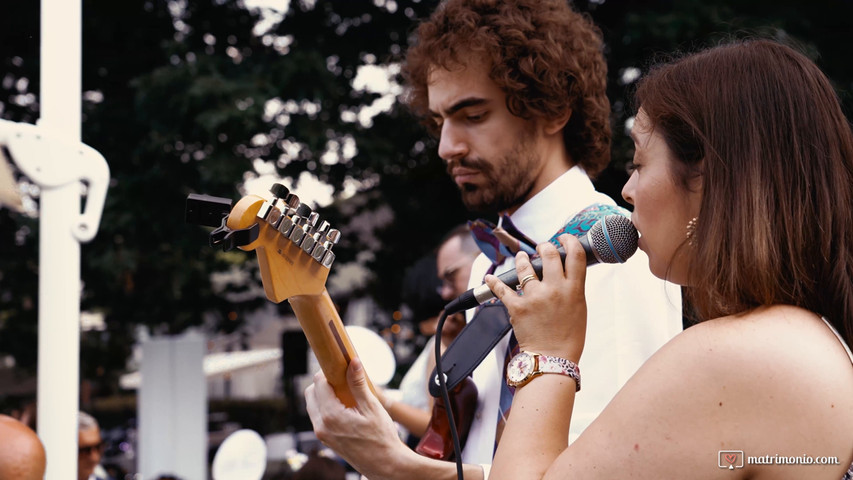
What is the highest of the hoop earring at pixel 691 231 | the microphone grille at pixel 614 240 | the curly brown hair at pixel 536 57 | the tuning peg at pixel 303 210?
the curly brown hair at pixel 536 57

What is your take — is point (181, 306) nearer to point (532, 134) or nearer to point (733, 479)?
point (532, 134)

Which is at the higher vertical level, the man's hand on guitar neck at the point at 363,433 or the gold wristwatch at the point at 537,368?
the gold wristwatch at the point at 537,368

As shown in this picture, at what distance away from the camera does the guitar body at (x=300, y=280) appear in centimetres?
157

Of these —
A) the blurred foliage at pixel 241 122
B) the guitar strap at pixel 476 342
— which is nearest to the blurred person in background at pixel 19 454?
the guitar strap at pixel 476 342

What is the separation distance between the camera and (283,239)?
1.64 meters

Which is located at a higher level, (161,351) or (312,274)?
(161,351)

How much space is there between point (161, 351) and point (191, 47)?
343 cm

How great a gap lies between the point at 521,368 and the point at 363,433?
486mm

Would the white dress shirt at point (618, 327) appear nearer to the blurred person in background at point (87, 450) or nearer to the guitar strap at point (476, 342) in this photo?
the guitar strap at point (476, 342)

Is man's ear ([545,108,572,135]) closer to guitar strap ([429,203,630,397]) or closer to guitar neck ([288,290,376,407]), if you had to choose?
guitar strap ([429,203,630,397])

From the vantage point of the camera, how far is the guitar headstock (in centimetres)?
153

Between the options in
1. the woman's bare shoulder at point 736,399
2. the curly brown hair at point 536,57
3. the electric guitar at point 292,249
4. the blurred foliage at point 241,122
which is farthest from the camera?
the blurred foliage at point 241,122

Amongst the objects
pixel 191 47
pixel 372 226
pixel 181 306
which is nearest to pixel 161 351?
pixel 181 306

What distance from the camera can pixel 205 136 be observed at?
6902 mm
